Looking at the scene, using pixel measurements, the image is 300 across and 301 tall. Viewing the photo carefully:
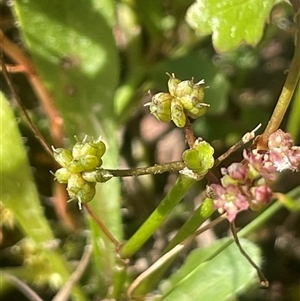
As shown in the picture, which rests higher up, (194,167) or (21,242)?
(194,167)

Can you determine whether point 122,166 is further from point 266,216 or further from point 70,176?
point 70,176

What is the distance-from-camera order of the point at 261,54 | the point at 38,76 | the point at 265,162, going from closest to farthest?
the point at 265,162
the point at 38,76
the point at 261,54

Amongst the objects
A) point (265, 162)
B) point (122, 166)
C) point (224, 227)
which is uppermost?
point (265, 162)

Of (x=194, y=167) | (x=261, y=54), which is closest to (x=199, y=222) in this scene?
(x=194, y=167)

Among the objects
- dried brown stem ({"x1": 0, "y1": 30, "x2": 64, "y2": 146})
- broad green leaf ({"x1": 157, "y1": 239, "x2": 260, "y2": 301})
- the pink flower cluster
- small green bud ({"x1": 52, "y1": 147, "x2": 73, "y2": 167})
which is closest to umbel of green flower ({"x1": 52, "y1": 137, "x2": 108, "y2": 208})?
small green bud ({"x1": 52, "y1": 147, "x2": 73, "y2": 167})

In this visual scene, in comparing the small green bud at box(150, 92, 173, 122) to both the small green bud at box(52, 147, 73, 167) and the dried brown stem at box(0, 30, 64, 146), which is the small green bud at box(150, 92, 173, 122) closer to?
the small green bud at box(52, 147, 73, 167)

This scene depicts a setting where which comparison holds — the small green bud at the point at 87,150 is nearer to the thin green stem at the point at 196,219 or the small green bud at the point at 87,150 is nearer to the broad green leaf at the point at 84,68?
the thin green stem at the point at 196,219
